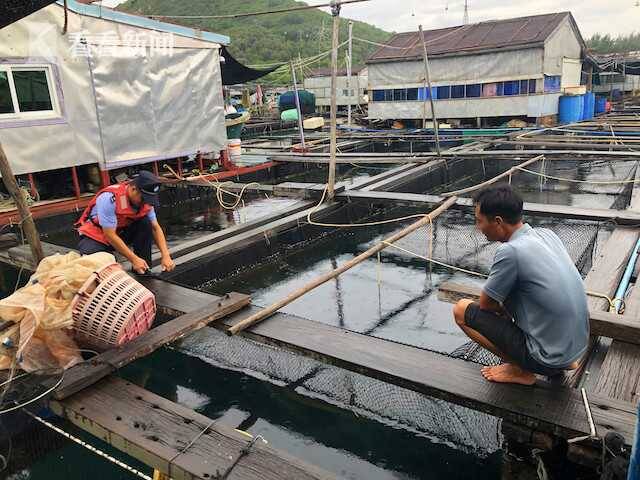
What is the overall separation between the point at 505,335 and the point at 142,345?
257 centimetres

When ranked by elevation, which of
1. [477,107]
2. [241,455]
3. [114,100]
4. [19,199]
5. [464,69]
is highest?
[464,69]

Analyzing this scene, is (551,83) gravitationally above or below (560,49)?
below

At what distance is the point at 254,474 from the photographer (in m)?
2.54

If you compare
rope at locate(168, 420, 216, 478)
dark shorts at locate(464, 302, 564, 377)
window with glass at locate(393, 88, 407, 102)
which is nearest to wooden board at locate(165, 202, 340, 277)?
rope at locate(168, 420, 216, 478)

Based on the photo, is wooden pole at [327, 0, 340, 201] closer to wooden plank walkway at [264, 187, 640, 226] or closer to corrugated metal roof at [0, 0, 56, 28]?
wooden plank walkway at [264, 187, 640, 226]

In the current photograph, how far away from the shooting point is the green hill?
170 ft

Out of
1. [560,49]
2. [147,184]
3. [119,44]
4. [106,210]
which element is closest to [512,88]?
[560,49]

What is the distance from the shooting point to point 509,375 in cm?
305

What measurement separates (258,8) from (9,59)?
57814 mm

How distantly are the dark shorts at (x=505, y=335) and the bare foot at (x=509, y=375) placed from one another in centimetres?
5

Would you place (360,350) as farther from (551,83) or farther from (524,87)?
(551,83)

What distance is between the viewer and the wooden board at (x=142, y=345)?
329 cm

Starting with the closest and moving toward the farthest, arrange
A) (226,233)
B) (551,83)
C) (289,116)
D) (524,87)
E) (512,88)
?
1. (226,233)
2. (524,87)
3. (512,88)
4. (551,83)
5. (289,116)

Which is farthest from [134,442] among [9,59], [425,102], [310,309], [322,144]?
[425,102]
